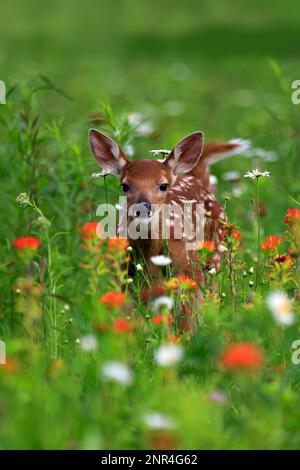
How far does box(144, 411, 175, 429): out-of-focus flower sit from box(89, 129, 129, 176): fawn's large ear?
244 cm

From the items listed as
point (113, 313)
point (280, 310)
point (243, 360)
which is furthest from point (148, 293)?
point (243, 360)

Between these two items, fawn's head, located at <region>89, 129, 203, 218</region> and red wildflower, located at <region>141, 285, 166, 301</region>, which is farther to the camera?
fawn's head, located at <region>89, 129, 203, 218</region>

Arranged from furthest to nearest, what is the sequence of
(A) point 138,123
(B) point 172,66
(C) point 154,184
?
(B) point 172,66 < (A) point 138,123 < (C) point 154,184

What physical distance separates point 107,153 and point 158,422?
8.50 ft

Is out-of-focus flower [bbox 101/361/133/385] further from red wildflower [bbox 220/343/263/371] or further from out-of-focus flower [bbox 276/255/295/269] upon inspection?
out-of-focus flower [bbox 276/255/295/269]

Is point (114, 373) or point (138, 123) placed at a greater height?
point (138, 123)

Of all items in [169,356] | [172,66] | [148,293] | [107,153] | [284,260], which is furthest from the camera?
[172,66]

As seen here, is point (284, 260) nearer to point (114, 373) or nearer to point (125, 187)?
point (125, 187)

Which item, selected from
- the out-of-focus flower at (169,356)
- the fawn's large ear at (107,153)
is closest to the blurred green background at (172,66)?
the fawn's large ear at (107,153)

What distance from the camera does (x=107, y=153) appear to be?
5.35 meters

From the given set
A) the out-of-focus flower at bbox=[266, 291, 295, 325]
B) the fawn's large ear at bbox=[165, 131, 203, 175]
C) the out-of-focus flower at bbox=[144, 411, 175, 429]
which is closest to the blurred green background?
the fawn's large ear at bbox=[165, 131, 203, 175]

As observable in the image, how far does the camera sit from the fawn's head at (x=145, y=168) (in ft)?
16.7

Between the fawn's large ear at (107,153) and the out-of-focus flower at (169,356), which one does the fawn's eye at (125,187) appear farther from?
the out-of-focus flower at (169,356)

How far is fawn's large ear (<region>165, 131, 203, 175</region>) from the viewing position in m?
5.44
